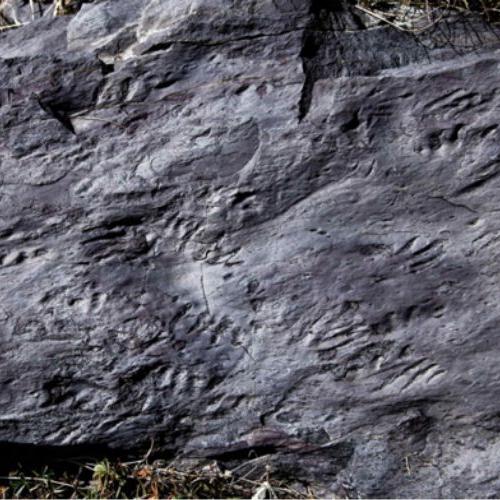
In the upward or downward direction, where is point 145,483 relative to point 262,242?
downward

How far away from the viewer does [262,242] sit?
94.4 inches

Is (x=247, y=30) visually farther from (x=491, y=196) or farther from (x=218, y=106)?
(x=491, y=196)

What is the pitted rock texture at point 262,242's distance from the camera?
2354 millimetres

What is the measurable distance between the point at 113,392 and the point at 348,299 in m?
0.72

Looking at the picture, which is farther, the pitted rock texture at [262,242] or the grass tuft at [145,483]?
the grass tuft at [145,483]

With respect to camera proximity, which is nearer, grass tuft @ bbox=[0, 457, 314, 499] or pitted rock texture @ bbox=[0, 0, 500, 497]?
pitted rock texture @ bbox=[0, 0, 500, 497]

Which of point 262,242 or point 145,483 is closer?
point 262,242

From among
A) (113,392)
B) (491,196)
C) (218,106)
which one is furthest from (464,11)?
(113,392)

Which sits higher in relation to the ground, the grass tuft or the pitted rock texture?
the pitted rock texture

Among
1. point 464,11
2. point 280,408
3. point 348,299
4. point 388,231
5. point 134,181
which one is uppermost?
point 464,11

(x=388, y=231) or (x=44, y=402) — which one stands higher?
(x=388, y=231)

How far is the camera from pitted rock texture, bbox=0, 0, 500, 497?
7.72ft

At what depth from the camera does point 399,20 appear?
2477 millimetres

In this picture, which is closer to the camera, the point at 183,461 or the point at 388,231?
the point at 388,231
